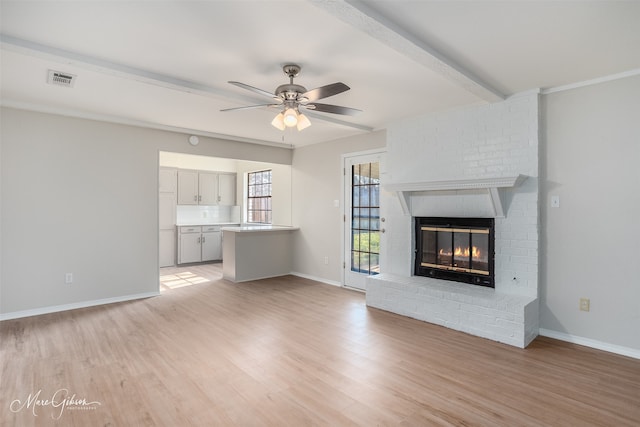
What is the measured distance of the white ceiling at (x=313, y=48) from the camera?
1964mm

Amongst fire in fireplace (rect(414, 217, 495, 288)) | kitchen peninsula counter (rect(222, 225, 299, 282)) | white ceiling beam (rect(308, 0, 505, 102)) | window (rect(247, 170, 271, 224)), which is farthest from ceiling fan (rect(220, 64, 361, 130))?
window (rect(247, 170, 271, 224))

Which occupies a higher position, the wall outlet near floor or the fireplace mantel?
the fireplace mantel

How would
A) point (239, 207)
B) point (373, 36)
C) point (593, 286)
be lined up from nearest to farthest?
point (373, 36), point (593, 286), point (239, 207)

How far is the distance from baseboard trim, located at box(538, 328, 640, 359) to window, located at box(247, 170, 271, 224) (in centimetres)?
552

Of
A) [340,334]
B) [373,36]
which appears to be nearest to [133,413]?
[340,334]

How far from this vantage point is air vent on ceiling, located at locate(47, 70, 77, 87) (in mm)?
2877

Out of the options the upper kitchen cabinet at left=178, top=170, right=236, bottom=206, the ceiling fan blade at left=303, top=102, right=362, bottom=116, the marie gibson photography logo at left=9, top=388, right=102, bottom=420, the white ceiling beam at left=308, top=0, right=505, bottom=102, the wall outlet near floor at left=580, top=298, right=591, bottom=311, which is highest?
the white ceiling beam at left=308, top=0, right=505, bottom=102

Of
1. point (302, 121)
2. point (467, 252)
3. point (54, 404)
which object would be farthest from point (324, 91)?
point (54, 404)

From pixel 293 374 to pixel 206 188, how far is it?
598 centimetres

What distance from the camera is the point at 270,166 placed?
7.12 metres

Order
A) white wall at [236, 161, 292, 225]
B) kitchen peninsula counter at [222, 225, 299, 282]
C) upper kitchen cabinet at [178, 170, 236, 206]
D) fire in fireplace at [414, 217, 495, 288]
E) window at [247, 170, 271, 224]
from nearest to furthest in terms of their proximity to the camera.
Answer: fire in fireplace at [414, 217, 495, 288]
kitchen peninsula counter at [222, 225, 299, 282]
white wall at [236, 161, 292, 225]
upper kitchen cabinet at [178, 170, 236, 206]
window at [247, 170, 271, 224]

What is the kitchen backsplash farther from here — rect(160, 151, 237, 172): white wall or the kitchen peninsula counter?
the kitchen peninsula counter

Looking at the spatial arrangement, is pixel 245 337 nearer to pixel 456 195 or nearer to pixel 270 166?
pixel 456 195

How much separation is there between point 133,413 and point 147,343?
114cm
